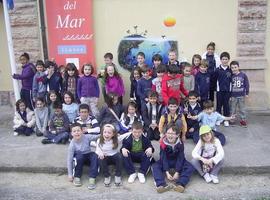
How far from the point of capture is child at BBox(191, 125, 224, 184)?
5117 millimetres

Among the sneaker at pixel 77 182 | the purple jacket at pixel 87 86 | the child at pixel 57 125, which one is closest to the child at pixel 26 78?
the child at pixel 57 125

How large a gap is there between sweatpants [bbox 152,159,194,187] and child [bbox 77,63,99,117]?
6.55ft

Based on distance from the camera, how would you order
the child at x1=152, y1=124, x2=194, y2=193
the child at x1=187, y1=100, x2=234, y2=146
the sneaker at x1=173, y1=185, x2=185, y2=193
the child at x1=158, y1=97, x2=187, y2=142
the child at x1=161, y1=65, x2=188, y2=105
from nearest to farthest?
the sneaker at x1=173, y1=185, x2=185, y2=193 < the child at x1=152, y1=124, x2=194, y2=193 < the child at x1=158, y1=97, x2=187, y2=142 < the child at x1=187, y1=100, x2=234, y2=146 < the child at x1=161, y1=65, x2=188, y2=105

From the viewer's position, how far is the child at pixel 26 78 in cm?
691

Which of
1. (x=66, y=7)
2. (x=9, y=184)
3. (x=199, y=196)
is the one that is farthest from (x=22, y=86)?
(x=199, y=196)

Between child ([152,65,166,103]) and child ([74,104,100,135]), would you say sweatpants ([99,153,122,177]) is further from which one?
child ([152,65,166,103])

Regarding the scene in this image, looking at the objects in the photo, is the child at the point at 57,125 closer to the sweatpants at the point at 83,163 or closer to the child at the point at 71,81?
the child at the point at 71,81

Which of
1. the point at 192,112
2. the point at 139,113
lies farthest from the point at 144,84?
the point at 192,112

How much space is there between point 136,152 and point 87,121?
1195 mm

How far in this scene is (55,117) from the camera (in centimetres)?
638

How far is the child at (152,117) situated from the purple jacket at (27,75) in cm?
222

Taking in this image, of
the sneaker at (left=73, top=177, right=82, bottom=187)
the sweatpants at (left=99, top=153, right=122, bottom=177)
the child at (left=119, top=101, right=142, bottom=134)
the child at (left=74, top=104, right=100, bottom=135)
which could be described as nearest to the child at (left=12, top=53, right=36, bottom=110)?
the child at (left=74, top=104, right=100, bottom=135)

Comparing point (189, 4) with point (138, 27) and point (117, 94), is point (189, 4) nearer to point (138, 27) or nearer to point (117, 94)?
point (138, 27)

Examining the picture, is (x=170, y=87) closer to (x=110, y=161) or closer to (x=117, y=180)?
(x=110, y=161)
